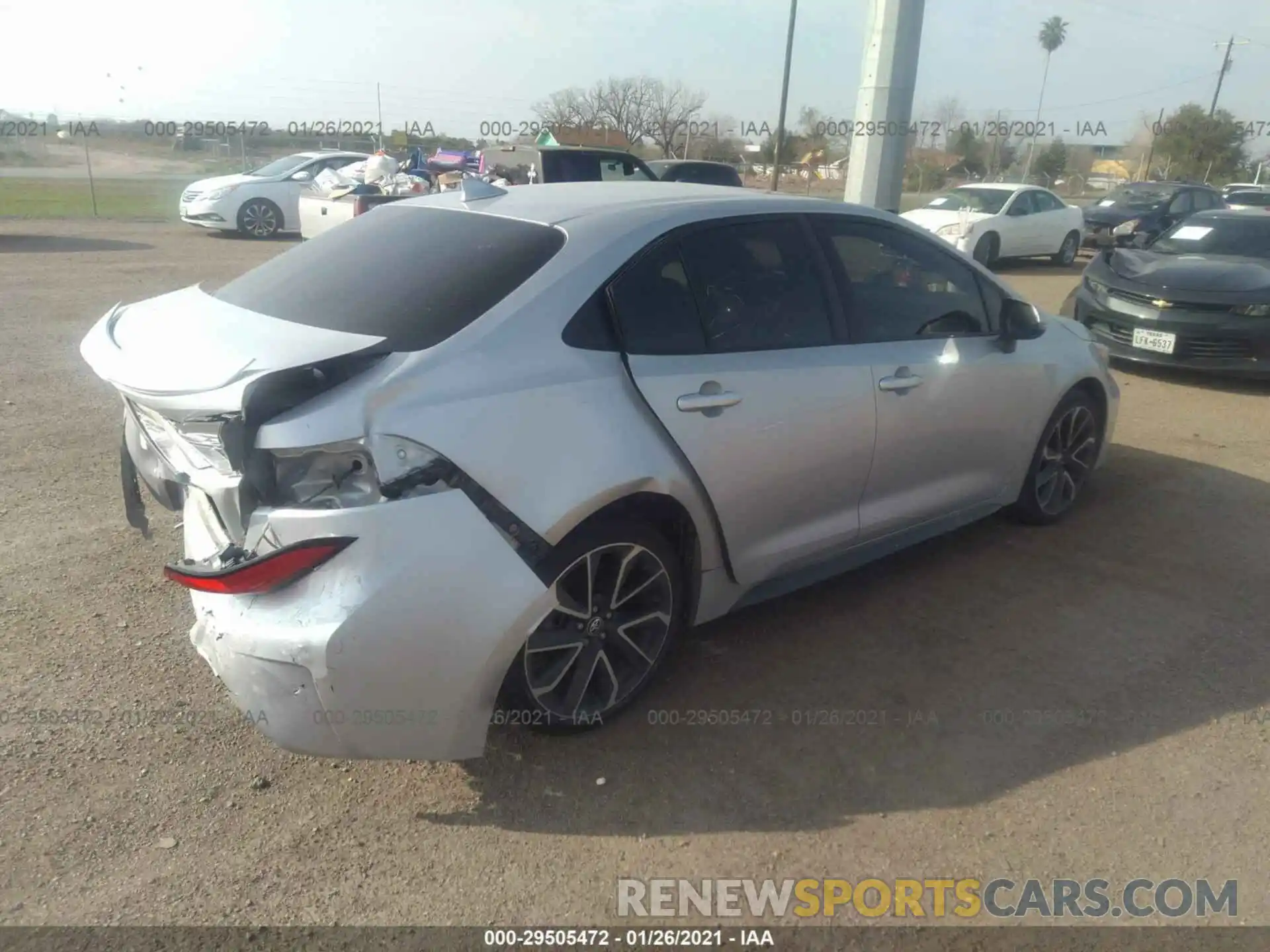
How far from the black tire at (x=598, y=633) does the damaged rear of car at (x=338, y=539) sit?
199 mm

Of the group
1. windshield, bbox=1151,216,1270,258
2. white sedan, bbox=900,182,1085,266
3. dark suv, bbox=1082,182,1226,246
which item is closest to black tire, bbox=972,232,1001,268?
white sedan, bbox=900,182,1085,266

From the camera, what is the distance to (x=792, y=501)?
3.55 metres

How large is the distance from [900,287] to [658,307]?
134 cm

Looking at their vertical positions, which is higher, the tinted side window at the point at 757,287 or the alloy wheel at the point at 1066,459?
the tinted side window at the point at 757,287

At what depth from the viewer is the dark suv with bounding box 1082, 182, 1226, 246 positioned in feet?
62.9

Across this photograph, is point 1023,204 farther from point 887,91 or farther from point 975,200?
point 887,91

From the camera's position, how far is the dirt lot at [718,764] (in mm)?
2639

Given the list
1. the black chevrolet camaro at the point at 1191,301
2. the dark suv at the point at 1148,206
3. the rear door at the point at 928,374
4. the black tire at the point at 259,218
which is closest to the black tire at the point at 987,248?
the dark suv at the point at 1148,206

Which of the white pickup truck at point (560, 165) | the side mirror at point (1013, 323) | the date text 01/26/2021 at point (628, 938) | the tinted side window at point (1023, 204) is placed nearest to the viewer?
the date text 01/26/2021 at point (628, 938)

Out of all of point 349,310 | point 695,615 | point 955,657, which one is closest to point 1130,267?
point 955,657

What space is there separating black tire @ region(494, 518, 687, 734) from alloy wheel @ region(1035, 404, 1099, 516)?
240 cm

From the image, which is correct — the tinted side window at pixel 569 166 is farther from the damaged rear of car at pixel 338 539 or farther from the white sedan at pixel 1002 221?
the damaged rear of car at pixel 338 539

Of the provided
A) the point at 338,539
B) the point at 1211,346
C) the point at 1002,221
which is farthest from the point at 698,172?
the point at 338,539

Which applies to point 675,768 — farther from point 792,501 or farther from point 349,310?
point 349,310
